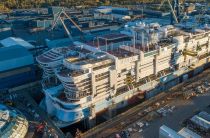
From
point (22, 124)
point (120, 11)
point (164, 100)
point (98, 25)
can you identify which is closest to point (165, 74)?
point (164, 100)

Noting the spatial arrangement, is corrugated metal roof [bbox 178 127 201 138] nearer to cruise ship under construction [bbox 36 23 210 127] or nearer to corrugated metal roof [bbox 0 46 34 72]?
cruise ship under construction [bbox 36 23 210 127]

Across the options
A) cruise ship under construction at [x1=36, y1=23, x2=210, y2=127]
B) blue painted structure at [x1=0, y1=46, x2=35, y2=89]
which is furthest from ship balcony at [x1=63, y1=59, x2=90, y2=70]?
blue painted structure at [x1=0, y1=46, x2=35, y2=89]

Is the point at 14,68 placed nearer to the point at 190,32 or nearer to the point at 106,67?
the point at 106,67


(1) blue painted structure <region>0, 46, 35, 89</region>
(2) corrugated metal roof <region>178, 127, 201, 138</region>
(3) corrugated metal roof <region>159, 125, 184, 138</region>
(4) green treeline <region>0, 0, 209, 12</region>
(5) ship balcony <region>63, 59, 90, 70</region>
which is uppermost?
(4) green treeline <region>0, 0, 209, 12</region>

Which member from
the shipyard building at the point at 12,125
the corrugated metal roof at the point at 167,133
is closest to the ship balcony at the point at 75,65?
the shipyard building at the point at 12,125

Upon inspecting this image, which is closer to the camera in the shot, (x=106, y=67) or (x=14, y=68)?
(x=106, y=67)
